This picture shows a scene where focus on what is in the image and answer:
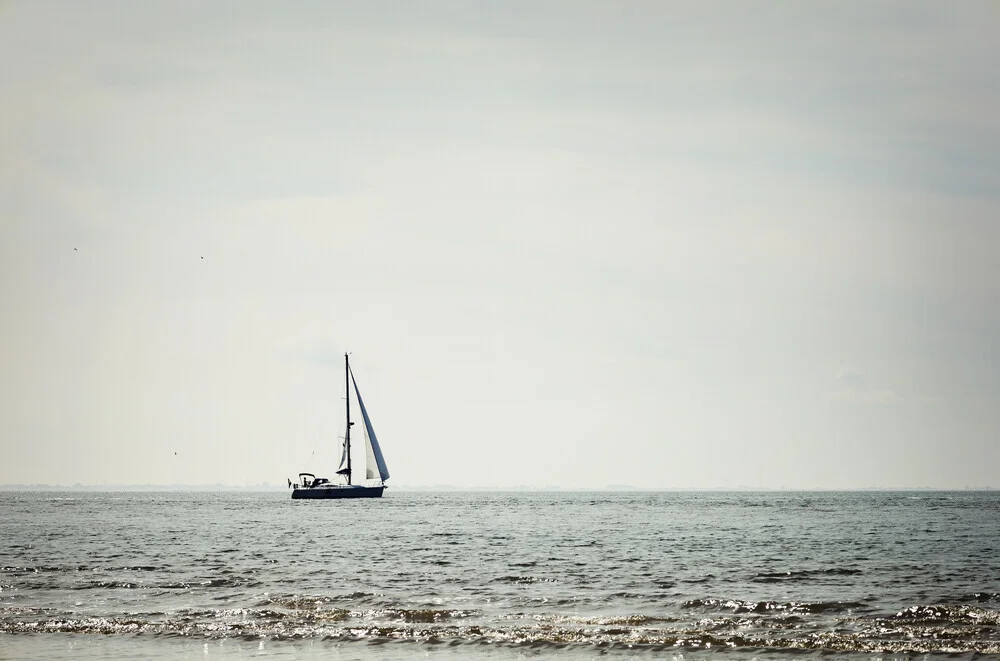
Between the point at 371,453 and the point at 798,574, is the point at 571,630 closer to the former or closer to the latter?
the point at 798,574

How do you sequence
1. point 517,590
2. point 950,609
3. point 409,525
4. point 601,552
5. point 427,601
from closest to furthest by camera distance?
point 950,609
point 427,601
point 517,590
point 601,552
point 409,525

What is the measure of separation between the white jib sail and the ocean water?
64956 millimetres

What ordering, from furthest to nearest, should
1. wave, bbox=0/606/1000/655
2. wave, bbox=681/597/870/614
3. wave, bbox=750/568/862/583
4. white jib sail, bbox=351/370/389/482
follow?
white jib sail, bbox=351/370/389/482 → wave, bbox=750/568/862/583 → wave, bbox=681/597/870/614 → wave, bbox=0/606/1000/655

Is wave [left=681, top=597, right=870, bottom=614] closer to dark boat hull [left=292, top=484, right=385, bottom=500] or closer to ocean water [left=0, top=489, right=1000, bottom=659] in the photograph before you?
ocean water [left=0, top=489, right=1000, bottom=659]

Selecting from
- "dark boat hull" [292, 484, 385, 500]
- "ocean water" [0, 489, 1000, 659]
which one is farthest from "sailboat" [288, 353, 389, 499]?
"ocean water" [0, 489, 1000, 659]

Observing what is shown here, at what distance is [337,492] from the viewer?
128000mm

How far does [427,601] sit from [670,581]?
35.0 feet

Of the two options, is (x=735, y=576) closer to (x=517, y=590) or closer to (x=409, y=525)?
(x=517, y=590)

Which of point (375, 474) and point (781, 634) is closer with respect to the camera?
point (781, 634)

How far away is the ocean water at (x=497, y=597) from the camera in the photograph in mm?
24391

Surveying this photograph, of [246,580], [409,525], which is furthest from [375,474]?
[246,580]

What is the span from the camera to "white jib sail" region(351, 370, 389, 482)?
126500mm

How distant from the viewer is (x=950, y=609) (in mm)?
29672

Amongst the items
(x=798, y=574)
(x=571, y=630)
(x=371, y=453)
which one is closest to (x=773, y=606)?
(x=571, y=630)
